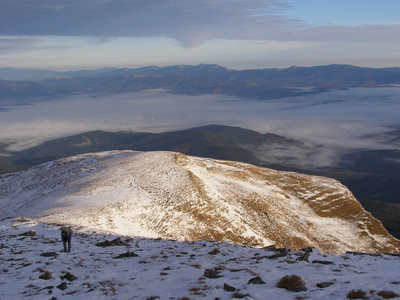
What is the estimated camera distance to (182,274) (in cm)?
1572

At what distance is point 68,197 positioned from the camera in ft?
178

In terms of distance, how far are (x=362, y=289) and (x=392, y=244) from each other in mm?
69393

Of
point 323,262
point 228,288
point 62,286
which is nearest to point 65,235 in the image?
point 62,286

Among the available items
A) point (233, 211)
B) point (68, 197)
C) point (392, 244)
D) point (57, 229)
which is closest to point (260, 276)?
point (57, 229)

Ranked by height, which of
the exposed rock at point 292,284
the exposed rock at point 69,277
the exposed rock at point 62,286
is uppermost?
the exposed rock at point 292,284

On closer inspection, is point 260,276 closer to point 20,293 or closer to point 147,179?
point 20,293

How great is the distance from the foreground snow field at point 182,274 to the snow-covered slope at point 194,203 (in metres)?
18.9

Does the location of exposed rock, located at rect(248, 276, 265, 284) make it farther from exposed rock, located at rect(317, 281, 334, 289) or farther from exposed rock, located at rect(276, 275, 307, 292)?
exposed rock, located at rect(317, 281, 334, 289)

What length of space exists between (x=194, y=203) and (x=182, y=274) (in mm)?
37134

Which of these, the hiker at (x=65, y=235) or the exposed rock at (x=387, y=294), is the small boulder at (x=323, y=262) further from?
the hiker at (x=65, y=235)

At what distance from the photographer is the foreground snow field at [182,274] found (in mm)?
12148

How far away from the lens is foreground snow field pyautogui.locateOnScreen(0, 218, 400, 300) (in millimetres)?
12148

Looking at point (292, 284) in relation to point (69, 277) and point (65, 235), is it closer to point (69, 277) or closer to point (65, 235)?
point (69, 277)

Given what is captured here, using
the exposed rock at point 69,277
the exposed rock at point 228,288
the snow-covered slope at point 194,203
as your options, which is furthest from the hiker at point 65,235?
the snow-covered slope at point 194,203
